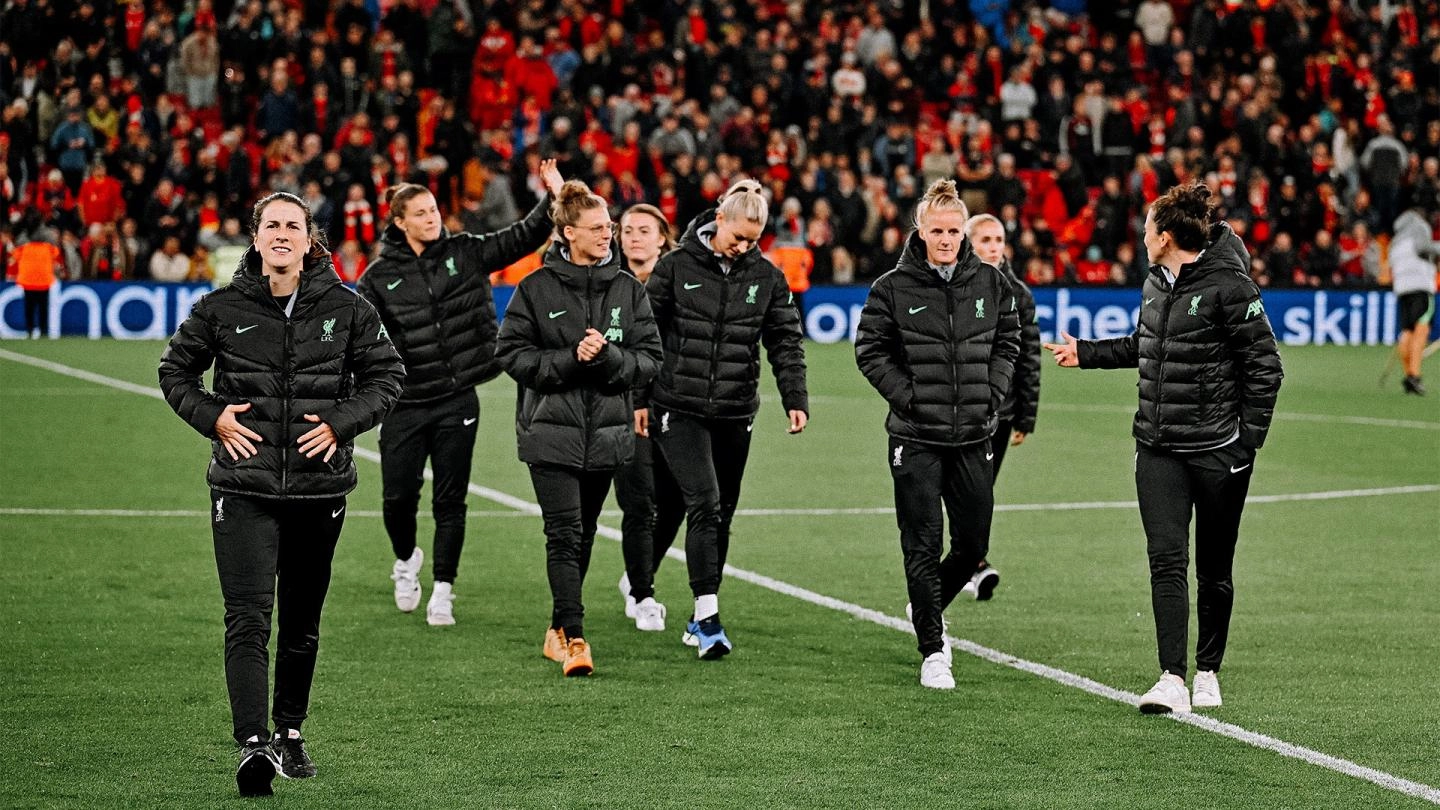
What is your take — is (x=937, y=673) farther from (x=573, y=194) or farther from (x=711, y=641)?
(x=573, y=194)

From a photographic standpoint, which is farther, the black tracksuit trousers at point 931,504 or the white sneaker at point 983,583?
the white sneaker at point 983,583

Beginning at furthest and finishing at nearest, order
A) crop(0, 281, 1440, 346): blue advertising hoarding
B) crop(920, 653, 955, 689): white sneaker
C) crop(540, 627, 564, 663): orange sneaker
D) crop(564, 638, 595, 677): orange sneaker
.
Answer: crop(0, 281, 1440, 346): blue advertising hoarding → crop(540, 627, 564, 663): orange sneaker → crop(564, 638, 595, 677): orange sneaker → crop(920, 653, 955, 689): white sneaker

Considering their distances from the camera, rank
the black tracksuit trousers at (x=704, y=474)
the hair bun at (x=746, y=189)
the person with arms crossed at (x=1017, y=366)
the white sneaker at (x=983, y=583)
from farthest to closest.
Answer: the white sneaker at (x=983, y=583) < the person with arms crossed at (x=1017, y=366) < the black tracksuit trousers at (x=704, y=474) < the hair bun at (x=746, y=189)

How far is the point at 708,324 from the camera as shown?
970 centimetres

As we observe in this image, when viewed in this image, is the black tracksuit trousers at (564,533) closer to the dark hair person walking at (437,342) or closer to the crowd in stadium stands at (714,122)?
the dark hair person walking at (437,342)

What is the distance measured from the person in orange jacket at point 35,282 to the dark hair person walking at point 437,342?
18.7m

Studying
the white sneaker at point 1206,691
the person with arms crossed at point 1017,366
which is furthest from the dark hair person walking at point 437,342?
the white sneaker at point 1206,691

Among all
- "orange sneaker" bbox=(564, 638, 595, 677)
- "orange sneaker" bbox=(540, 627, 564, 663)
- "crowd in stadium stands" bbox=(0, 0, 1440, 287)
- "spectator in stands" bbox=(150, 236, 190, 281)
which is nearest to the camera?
"orange sneaker" bbox=(564, 638, 595, 677)

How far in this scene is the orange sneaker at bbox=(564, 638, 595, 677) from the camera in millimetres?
8891

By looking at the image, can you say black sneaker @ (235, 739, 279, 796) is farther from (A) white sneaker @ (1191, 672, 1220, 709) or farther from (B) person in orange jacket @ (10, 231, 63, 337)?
(B) person in orange jacket @ (10, 231, 63, 337)

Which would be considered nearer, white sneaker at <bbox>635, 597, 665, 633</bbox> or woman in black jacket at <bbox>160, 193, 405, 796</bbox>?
woman in black jacket at <bbox>160, 193, 405, 796</bbox>

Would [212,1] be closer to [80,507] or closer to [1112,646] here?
[80,507]

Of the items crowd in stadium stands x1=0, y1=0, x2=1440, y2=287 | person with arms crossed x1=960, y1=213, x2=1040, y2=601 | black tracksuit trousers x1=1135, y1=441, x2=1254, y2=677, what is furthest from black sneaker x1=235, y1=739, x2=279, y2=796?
crowd in stadium stands x1=0, y1=0, x2=1440, y2=287

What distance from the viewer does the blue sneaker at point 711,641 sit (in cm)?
933
